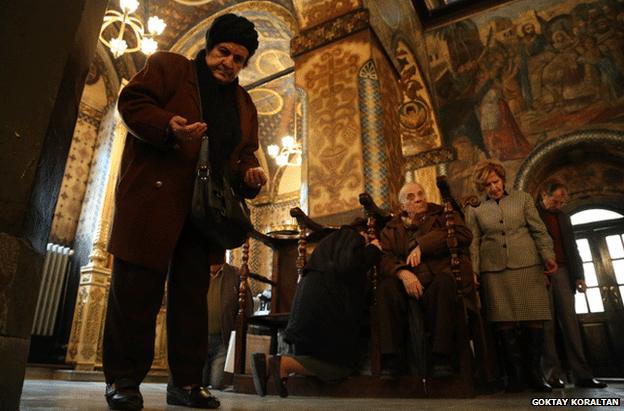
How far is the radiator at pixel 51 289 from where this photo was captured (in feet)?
25.2

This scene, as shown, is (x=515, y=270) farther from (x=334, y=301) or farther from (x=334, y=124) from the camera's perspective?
(x=334, y=124)

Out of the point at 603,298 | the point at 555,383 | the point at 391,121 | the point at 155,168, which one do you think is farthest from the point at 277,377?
the point at 603,298

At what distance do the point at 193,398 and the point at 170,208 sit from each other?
67 cm

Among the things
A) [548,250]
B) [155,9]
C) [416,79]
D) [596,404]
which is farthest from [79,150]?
[596,404]

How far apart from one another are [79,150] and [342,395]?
28.6ft

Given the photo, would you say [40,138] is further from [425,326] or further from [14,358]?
[425,326]

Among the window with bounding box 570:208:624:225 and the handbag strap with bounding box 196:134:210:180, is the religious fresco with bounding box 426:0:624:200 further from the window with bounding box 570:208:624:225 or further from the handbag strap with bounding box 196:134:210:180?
the handbag strap with bounding box 196:134:210:180

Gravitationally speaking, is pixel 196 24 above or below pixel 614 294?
above

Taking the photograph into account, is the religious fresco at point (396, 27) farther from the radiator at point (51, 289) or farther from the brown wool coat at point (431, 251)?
the radiator at point (51, 289)

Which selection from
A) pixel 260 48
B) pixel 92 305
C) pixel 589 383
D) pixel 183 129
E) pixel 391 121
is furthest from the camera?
pixel 260 48

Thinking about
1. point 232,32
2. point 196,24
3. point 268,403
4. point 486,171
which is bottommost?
point 268,403

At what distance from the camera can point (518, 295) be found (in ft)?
10.5

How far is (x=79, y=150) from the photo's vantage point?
9.25 metres

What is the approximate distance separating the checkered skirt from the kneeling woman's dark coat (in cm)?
109
